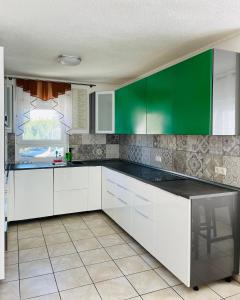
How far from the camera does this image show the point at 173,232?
6.91 feet

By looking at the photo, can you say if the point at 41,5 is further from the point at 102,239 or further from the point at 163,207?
the point at 102,239

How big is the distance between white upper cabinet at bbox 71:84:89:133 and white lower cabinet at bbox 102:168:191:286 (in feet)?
4.05

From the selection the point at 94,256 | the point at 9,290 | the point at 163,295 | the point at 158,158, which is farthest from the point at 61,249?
the point at 158,158

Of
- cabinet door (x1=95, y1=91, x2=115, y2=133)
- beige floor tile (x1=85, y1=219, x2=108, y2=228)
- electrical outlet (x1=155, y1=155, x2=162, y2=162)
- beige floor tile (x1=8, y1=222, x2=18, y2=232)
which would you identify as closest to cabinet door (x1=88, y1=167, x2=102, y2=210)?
beige floor tile (x1=85, y1=219, x2=108, y2=228)

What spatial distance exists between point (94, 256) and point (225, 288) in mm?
1272

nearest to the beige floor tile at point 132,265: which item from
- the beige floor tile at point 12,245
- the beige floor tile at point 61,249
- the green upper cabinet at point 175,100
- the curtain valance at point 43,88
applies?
the beige floor tile at point 61,249

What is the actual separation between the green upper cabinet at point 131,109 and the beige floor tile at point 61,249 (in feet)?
5.28

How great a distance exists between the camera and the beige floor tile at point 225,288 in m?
2.01

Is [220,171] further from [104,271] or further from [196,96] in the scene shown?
[104,271]

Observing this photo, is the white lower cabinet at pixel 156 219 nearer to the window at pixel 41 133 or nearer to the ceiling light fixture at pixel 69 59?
the window at pixel 41 133

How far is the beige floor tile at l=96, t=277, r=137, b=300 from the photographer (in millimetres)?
1979

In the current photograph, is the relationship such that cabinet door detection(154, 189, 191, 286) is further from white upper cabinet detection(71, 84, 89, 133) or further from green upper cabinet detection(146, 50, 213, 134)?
white upper cabinet detection(71, 84, 89, 133)

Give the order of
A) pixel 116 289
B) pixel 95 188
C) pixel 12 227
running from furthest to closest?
1. pixel 95 188
2. pixel 12 227
3. pixel 116 289

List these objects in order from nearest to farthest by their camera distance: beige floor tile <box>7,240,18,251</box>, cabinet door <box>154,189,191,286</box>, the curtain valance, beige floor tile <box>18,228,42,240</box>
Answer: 1. cabinet door <box>154,189,191,286</box>
2. beige floor tile <box>7,240,18,251</box>
3. beige floor tile <box>18,228,42,240</box>
4. the curtain valance
